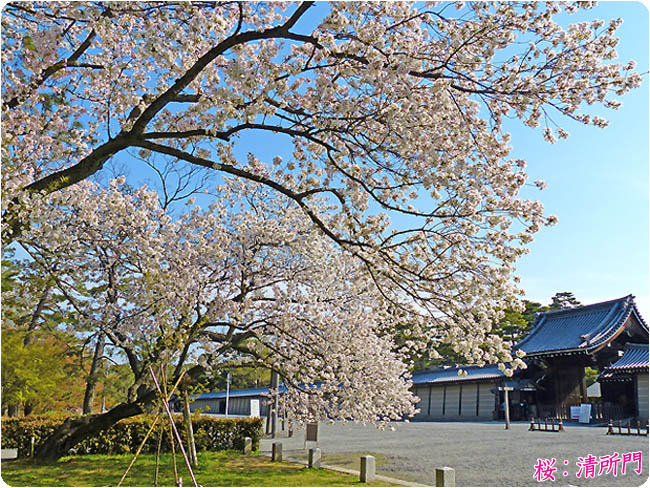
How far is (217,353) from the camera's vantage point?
34.7 ft

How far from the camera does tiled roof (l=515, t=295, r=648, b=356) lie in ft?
88.6

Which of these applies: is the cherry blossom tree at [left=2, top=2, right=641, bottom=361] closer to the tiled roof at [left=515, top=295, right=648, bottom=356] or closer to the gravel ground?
the gravel ground

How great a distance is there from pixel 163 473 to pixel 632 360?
23787 mm

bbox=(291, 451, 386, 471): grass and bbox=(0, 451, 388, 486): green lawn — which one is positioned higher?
bbox=(0, 451, 388, 486): green lawn

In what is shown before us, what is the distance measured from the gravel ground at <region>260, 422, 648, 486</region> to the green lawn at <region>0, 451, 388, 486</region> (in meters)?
1.60

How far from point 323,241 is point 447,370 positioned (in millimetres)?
25249

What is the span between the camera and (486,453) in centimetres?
1341

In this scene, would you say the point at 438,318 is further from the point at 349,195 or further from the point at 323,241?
the point at 323,241

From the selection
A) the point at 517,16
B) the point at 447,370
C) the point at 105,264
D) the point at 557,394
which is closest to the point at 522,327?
the point at 447,370

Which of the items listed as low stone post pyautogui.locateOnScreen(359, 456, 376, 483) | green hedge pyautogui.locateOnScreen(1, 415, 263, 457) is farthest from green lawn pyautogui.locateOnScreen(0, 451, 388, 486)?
green hedge pyautogui.locateOnScreen(1, 415, 263, 457)

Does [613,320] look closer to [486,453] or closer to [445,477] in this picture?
[486,453]

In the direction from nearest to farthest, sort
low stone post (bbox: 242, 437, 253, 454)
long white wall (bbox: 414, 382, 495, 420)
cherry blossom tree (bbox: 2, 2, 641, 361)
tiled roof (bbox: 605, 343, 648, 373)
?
cherry blossom tree (bbox: 2, 2, 641, 361)
low stone post (bbox: 242, 437, 253, 454)
tiled roof (bbox: 605, 343, 648, 373)
long white wall (bbox: 414, 382, 495, 420)

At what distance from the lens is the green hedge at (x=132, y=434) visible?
13305mm

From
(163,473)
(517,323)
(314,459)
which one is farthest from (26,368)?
(517,323)
